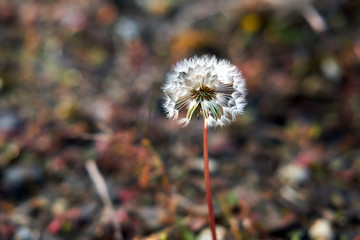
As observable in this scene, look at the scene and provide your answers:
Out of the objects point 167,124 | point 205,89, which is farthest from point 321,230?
point 167,124

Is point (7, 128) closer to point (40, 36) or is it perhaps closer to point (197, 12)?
point (40, 36)

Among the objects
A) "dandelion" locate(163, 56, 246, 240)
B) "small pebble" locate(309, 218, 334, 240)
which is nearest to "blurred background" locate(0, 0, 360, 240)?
"small pebble" locate(309, 218, 334, 240)

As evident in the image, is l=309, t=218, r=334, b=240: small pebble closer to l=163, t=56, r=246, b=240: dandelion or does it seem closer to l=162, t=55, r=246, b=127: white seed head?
l=163, t=56, r=246, b=240: dandelion

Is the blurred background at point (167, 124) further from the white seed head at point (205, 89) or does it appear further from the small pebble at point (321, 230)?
the white seed head at point (205, 89)

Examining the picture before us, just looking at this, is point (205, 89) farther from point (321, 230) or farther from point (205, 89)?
point (321, 230)

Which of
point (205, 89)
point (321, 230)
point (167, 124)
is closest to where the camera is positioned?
point (205, 89)

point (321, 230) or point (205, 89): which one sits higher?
point (205, 89)
